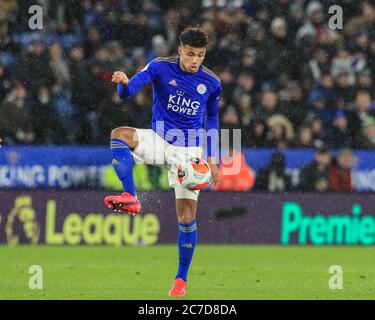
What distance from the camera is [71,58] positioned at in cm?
1730

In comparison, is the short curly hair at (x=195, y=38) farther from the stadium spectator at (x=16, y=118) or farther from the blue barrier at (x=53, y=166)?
the blue barrier at (x=53, y=166)

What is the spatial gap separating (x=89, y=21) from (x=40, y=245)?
3858 mm

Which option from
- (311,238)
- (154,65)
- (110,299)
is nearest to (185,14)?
(311,238)

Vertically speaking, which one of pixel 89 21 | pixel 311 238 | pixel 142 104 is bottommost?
pixel 311 238

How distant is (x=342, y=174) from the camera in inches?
686

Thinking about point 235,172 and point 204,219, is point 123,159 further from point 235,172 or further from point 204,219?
point 235,172

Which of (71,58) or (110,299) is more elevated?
(71,58)

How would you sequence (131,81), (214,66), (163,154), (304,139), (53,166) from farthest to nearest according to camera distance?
(214,66) → (304,139) → (53,166) → (163,154) → (131,81)

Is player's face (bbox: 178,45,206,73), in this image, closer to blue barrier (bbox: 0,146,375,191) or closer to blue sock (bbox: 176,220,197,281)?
blue sock (bbox: 176,220,197,281)

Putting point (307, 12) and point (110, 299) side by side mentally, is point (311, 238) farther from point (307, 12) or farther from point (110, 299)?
point (110, 299)

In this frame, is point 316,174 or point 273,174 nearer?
point 273,174

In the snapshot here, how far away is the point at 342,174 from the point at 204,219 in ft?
7.87

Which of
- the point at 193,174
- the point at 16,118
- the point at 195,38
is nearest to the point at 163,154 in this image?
the point at 193,174

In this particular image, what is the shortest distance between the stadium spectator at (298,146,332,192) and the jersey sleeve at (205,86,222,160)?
6.75 metres
